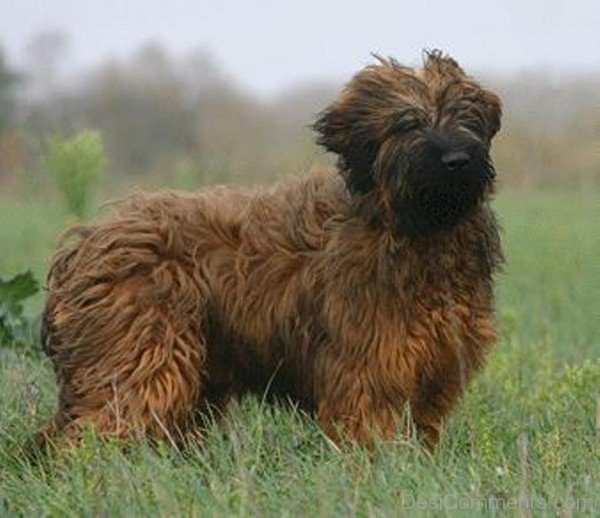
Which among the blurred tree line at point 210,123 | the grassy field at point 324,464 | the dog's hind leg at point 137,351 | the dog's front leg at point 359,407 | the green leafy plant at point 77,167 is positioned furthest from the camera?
the blurred tree line at point 210,123

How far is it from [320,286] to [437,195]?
0.63 meters

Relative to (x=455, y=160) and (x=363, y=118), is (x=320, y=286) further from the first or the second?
(x=455, y=160)

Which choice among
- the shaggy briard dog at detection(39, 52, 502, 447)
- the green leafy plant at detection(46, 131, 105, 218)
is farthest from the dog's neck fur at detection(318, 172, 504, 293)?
the green leafy plant at detection(46, 131, 105, 218)

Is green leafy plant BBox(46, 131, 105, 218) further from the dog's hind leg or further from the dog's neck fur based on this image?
the dog's neck fur

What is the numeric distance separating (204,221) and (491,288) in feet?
3.75

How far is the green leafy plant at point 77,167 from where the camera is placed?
8.24 metres

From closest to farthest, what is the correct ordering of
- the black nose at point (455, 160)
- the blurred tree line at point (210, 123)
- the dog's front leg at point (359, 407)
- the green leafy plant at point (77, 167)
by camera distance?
the black nose at point (455, 160)
the dog's front leg at point (359, 407)
the green leafy plant at point (77, 167)
the blurred tree line at point (210, 123)

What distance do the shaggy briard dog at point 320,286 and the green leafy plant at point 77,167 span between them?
1574 mm

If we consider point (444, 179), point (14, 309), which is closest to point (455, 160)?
point (444, 179)

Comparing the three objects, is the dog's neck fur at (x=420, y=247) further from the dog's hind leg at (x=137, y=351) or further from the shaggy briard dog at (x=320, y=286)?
the dog's hind leg at (x=137, y=351)

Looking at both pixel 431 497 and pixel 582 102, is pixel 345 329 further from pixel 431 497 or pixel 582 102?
pixel 582 102

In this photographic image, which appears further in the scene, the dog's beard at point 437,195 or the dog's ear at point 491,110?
the dog's ear at point 491,110

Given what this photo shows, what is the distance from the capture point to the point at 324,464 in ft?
17.9

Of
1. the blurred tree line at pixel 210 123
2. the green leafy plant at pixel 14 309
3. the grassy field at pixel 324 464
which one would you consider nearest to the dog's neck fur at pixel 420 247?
the grassy field at pixel 324 464
